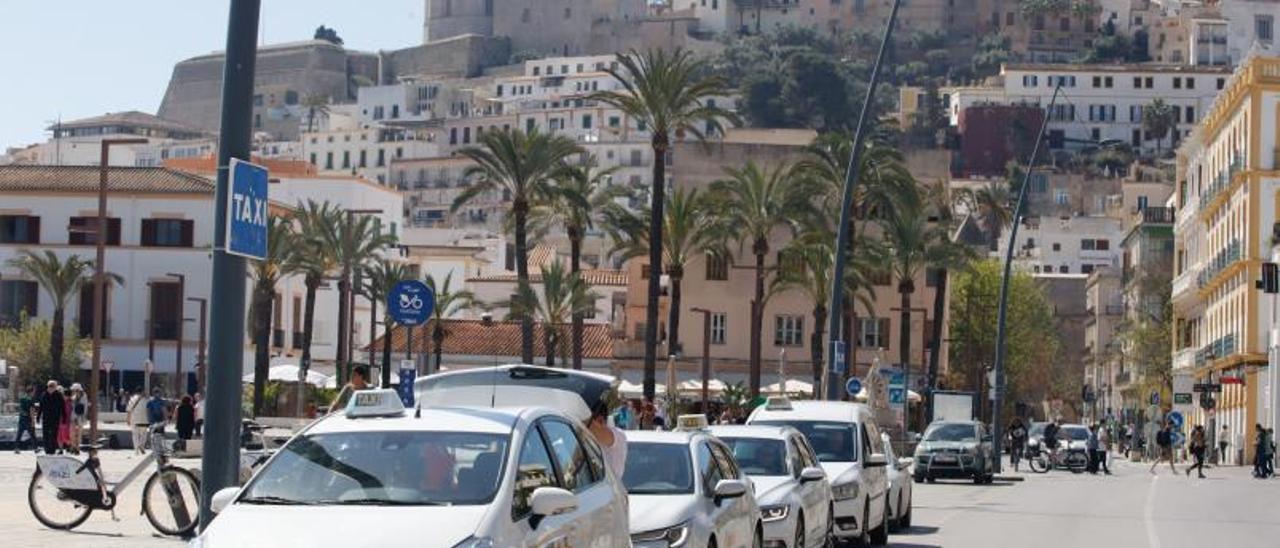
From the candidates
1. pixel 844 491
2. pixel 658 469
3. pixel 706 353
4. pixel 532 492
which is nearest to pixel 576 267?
pixel 706 353

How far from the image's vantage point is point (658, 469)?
18266 millimetres

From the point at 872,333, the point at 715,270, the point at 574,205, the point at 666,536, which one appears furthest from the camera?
the point at 872,333

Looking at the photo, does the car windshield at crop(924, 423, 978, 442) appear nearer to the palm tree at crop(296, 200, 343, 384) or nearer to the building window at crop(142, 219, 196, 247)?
the palm tree at crop(296, 200, 343, 384)

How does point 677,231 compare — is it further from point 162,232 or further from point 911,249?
point 162,232

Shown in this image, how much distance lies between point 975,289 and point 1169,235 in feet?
42.7

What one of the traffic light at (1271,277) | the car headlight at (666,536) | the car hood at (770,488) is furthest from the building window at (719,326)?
the car headlight at (666,536)

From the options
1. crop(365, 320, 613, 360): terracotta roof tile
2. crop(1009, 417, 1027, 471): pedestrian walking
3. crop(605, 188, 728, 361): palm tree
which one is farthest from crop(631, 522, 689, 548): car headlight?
crop(365, 320, 613, 360): terracotta roof tile

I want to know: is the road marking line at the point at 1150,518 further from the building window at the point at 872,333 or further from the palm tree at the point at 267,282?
the building window at the point at 872,333

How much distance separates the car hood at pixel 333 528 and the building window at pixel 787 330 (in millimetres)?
77808

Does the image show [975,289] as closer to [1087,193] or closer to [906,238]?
[906,238]

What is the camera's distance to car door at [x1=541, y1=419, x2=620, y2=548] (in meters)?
13.0

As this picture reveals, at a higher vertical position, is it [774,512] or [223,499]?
[223,499]

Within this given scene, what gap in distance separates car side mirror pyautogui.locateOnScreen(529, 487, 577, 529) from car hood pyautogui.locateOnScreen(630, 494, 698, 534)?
173 inches

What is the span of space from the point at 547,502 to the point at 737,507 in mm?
6303
